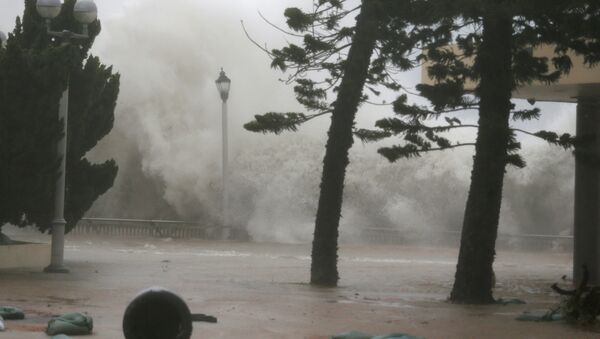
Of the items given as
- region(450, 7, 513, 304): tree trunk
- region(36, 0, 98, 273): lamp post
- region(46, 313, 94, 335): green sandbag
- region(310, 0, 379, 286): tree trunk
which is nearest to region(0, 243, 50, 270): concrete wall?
region(36, 0, 98, 273): lamp post

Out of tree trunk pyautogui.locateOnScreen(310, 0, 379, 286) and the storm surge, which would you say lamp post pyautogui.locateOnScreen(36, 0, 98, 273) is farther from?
the storm surge

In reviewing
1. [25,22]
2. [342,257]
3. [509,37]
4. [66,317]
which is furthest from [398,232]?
[66,317]

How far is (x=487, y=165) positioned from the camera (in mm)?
17188

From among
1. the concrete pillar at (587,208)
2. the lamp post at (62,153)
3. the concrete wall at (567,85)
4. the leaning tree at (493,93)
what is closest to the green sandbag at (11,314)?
the leaning tree at (493,93)

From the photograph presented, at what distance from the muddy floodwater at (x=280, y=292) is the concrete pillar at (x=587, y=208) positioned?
90cm

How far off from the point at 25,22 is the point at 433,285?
9.28m

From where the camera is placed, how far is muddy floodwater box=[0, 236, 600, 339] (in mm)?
12336

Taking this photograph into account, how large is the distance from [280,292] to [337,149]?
3.70 meters

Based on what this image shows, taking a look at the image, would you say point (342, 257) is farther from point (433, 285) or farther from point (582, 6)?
point (582, 6)

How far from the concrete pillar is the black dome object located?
17.0 meters

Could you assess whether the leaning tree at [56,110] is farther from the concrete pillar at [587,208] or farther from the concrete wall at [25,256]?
the concrete pillar at [587,208]

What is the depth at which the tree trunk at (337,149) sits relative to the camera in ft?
68.0

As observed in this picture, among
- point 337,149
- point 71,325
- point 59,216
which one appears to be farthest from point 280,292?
point 71,325

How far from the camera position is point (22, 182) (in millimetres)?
20031
